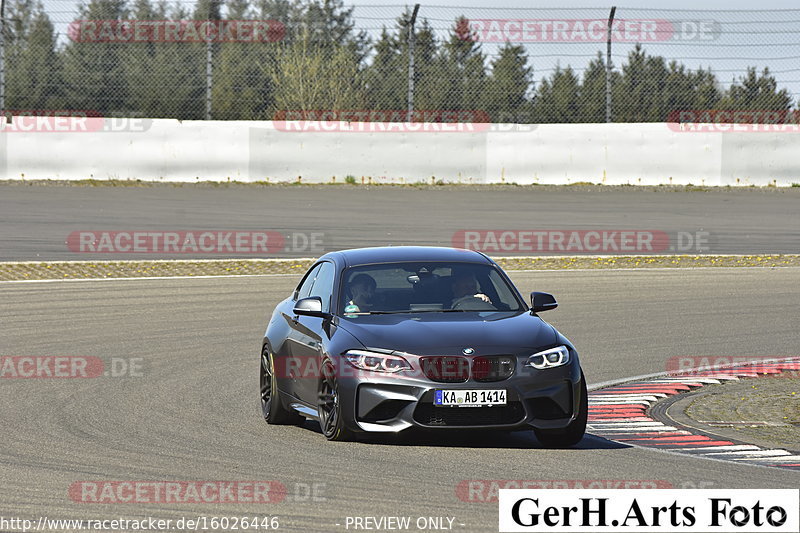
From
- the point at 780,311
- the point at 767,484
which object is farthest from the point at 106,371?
the point at 780,311

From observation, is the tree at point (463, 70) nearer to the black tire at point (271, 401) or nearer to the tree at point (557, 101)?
the tree at point (557, 101)

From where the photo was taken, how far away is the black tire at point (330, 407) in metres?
9.63

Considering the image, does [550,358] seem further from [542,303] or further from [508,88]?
[508,88]

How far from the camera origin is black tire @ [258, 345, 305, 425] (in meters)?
10.8

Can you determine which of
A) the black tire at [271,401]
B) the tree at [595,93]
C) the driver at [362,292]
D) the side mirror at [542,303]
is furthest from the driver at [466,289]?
the tree at [595,93]

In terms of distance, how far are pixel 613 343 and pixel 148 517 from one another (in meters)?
9.02

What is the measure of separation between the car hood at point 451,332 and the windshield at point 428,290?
23cm

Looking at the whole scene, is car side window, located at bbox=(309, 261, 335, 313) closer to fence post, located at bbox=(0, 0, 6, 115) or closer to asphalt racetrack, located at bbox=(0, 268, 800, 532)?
asphalt racetrack, located at bbox=(0, 268, 800, 532)

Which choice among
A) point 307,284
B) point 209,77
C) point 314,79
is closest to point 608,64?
point 314,79

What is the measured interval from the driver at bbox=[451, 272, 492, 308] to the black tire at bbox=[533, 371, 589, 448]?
4.45ft

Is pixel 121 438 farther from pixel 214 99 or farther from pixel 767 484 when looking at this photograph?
pixel 214 99

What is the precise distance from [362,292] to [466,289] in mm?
799

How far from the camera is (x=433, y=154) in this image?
33.1 meters


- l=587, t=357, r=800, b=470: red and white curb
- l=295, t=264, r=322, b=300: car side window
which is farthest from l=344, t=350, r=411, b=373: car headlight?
l=295, t=264, r=322, b=300: car side window
